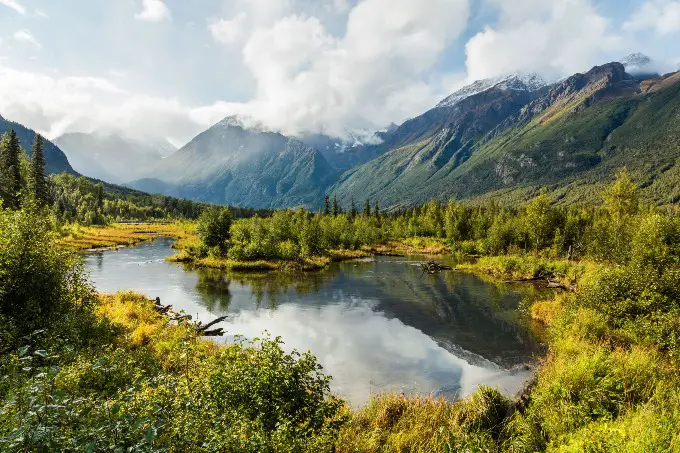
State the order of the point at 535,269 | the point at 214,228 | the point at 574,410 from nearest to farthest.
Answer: the point at 574,410 < the point at 535,269 < the point at 214,228

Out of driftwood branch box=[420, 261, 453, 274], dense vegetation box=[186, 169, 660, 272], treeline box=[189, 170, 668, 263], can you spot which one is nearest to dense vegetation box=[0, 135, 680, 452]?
treeline box=[189, 170, 668, 263]

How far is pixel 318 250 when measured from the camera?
Answer: 79.9 m

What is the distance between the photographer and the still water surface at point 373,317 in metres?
22.9

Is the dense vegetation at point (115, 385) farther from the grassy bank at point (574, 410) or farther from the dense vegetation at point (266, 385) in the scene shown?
the grassy bank at point (574, 410)

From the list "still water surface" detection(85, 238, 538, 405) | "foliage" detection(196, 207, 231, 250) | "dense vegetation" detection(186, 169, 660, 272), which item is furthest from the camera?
"foliage" detection(196, 207, 231, 250)

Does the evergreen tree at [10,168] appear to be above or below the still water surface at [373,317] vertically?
above

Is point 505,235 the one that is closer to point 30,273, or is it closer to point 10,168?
point 30,273

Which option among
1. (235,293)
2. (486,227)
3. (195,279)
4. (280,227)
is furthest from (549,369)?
(486,227)

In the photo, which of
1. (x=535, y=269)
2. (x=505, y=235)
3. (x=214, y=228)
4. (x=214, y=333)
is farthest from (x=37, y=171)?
(x=505, y=235)

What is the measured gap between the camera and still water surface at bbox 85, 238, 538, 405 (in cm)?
2292

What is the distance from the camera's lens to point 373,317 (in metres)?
36.2

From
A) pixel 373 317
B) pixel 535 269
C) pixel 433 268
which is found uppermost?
pixel 535 269

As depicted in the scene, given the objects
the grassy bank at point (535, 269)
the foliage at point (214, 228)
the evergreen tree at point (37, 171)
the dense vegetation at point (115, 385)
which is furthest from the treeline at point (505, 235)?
the dense vegetation at point (115, 385)

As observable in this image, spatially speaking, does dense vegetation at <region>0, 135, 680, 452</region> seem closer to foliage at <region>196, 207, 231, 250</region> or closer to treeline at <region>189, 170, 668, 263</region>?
treeline at <region>189, 170, 668, 263</region>
